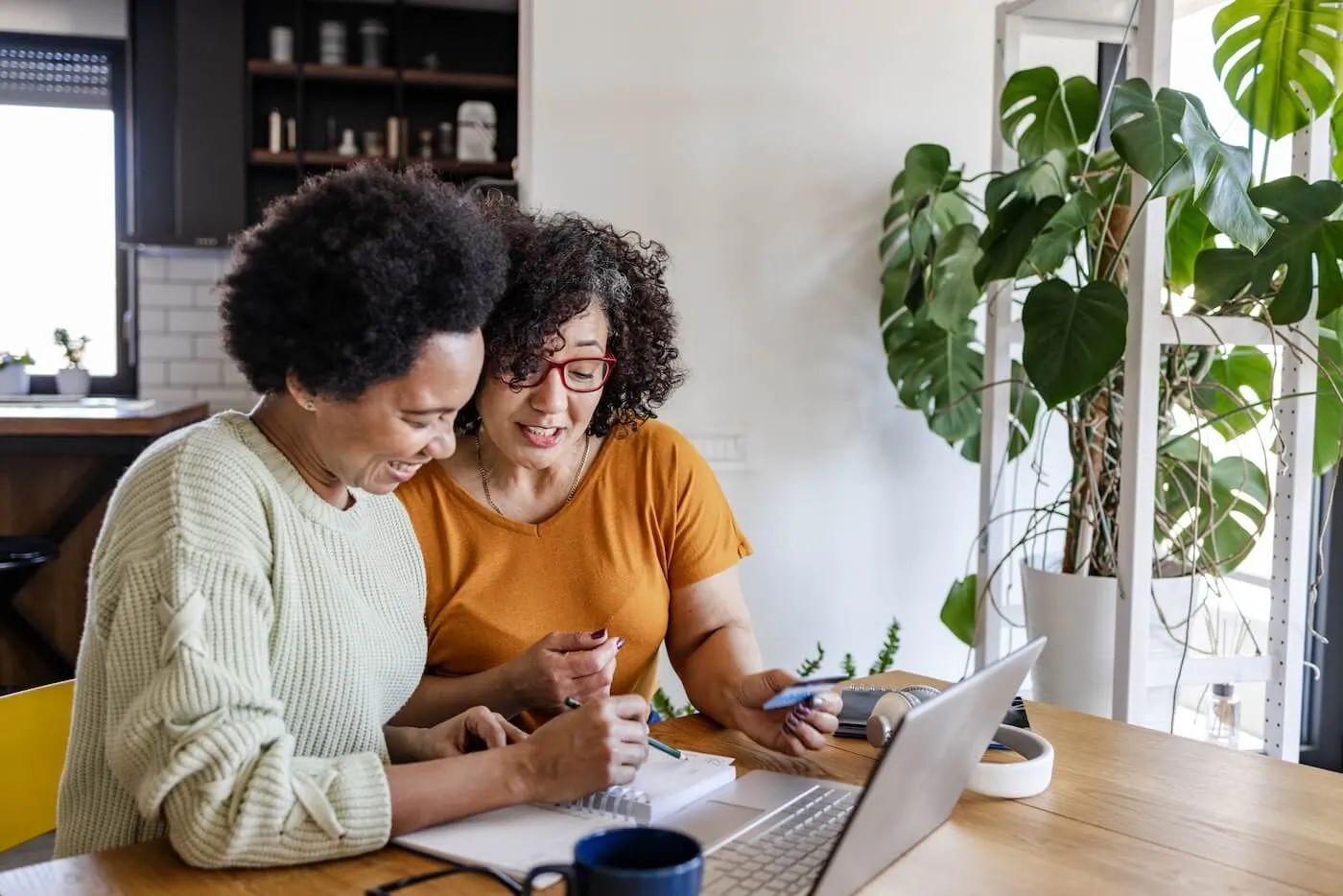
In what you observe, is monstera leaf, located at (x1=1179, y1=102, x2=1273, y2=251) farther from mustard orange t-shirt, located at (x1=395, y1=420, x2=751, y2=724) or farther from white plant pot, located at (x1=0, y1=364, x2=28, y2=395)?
white plant pot, located at (x1=0, y1=364, x2=28, y2=395)

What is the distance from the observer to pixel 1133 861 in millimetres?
1053

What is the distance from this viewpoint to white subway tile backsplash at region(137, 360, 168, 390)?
507 centimetres

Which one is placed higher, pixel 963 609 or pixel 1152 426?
pixel 1152 426

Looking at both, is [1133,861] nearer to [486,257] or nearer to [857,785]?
[857,785]

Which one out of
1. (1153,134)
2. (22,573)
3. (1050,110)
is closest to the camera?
(1153,134)

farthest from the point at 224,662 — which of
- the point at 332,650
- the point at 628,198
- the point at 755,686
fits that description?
the point at 628,198

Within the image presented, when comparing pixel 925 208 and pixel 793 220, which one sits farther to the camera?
pixel 793 220

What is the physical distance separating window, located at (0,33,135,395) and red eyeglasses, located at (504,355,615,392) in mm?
4234

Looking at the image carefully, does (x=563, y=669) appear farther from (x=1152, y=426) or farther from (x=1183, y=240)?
(x=1183, y=240)

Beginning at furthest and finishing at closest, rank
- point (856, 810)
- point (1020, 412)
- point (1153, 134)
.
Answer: point (1020, 412), point (1153, 134), point (856, 810)

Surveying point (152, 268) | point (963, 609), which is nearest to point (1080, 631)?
point (963, 609)

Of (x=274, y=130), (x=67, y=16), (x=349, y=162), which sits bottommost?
(x=349, y=162)

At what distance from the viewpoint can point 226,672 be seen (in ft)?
3.15

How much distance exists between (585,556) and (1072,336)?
1012mm
